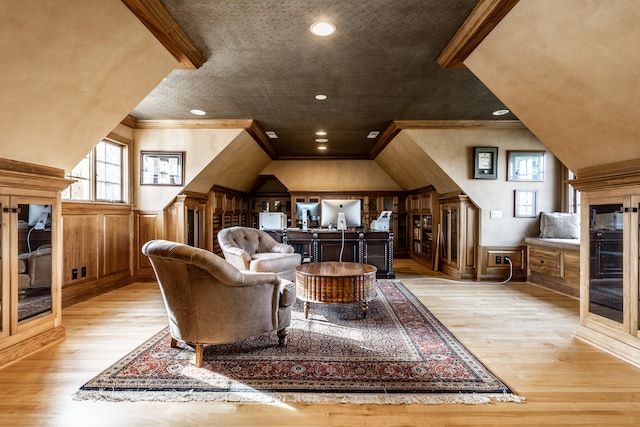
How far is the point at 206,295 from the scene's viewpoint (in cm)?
221

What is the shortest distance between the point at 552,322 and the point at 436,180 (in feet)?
10.2

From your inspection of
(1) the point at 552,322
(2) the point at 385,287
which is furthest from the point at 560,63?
(2) the point at 385,287

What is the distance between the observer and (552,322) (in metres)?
3.22

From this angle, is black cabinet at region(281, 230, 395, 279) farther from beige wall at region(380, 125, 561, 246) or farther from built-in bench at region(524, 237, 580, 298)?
built-in bench at region(524, 237, 580, 298)

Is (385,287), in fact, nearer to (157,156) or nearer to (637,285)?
(637,285)

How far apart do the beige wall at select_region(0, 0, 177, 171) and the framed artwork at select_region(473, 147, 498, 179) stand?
4.36 metres

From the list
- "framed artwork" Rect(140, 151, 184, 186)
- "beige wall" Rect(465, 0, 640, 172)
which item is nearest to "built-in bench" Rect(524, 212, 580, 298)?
"beige wall" Rect(465, 0, 640, 172)

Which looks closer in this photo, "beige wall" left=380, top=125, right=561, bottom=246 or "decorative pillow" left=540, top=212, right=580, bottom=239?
"decorative pillow" left=540, top=212, right=580, bottom=239

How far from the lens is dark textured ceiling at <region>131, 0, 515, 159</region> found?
2.27m

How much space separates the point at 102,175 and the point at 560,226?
6.57 metres

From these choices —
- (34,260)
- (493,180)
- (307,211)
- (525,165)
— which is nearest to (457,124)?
(493,180)

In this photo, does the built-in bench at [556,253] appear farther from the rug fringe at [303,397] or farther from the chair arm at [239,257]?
the chair arm at [239,257]

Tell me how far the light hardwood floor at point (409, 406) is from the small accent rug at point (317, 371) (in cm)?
9

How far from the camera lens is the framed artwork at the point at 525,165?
511cm
